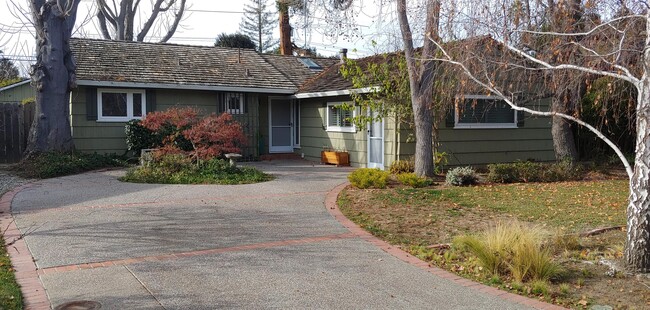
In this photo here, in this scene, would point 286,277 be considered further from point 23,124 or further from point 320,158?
point 23,124

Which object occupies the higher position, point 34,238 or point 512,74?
point 512,74

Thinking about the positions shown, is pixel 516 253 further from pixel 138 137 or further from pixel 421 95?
pixel 138 137

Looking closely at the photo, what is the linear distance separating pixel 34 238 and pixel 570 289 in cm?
679

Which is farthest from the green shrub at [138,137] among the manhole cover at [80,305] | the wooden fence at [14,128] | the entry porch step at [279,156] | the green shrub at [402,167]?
the manhole cover at [80,305]

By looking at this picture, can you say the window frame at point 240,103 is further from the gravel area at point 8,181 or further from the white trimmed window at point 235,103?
the gravel area at point 8,181

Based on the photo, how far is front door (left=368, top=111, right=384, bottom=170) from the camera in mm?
16531

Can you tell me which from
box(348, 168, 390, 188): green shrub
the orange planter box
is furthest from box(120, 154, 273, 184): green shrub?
the orange planter box

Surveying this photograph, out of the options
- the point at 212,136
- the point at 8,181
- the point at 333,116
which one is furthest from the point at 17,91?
the point at 333,116

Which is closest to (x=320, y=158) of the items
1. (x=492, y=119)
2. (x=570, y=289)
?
(x=492, y=119)

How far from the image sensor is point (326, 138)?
19469 mm

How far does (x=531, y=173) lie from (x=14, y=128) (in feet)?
52.3

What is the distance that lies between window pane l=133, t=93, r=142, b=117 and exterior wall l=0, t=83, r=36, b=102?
5.22 meters

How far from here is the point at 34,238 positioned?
7758 mm

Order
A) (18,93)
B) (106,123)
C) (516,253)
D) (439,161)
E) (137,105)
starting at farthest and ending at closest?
(18,93), (137,105), (106,123), (439,161), (516,253)
